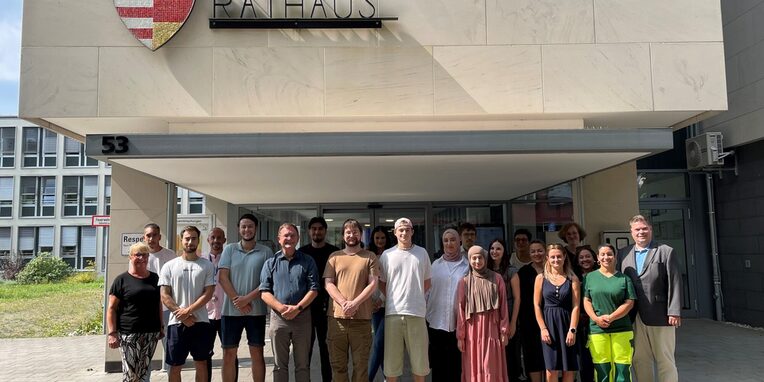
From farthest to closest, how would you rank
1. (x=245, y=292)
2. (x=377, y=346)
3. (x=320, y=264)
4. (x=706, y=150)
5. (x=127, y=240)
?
(x=706, y=150), (x=127, y=240), (x=377, y=346), (x=320, y=264), (x=245, y=292)

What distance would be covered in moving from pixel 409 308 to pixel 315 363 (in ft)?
11.2

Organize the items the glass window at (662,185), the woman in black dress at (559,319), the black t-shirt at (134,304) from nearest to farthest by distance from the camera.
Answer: the black t-shirt at (134,304) < the woman in black dress at (559,319) < the glass window at (662,185)

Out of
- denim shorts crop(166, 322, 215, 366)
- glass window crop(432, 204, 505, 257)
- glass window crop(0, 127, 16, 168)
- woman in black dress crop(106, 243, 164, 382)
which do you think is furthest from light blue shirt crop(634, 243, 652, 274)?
glass window crop(0, 127, 16, 168)

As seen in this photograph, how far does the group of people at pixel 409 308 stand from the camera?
4.96 m

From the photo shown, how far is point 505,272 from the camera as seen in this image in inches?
216

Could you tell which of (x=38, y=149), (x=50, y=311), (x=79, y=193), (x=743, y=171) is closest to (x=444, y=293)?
(x=743, y=171)

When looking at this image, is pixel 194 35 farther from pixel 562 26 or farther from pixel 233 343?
pixel 562 26

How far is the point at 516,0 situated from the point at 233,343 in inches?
204

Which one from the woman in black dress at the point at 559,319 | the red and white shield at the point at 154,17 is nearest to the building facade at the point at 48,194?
the red and white shield at the point at 154,17

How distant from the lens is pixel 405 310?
16.3 feet

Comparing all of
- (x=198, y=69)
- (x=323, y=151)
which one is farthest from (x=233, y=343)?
(x=198, y=69)

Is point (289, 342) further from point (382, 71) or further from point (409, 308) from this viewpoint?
point (382, 71)

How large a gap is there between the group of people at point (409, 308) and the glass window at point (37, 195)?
4237 centimetres

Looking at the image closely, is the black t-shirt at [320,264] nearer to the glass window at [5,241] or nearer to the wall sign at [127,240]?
the wall sign at [127,240]
